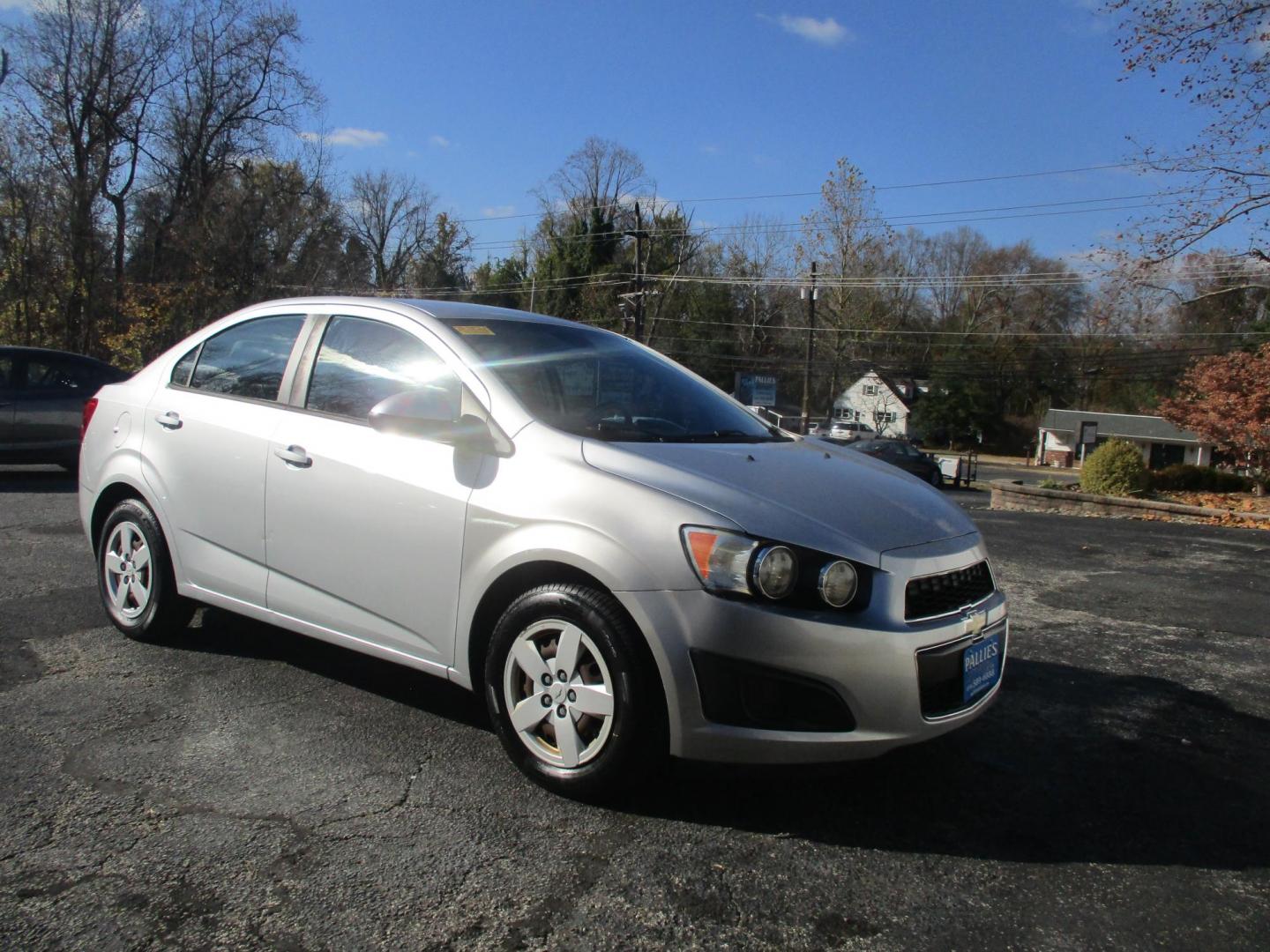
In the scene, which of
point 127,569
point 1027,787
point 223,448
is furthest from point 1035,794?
point 127,569

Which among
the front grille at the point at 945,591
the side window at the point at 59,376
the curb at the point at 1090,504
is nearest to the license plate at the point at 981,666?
the front grille at the point at 945,591

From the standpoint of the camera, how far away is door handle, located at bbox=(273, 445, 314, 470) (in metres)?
3.72

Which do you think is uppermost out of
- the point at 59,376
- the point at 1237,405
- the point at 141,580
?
the point at 1237,405

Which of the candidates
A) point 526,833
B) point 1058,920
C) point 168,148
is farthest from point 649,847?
point 168,148

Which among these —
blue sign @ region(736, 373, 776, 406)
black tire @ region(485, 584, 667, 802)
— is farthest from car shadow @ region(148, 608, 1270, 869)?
blue sign @ region(736, 373, 776, 406)

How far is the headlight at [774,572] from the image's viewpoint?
9.00ft

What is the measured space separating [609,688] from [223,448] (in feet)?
7.22

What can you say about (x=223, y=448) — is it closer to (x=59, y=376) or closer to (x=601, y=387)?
(x=601, y=387)

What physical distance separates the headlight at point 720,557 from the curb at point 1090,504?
40.8ft

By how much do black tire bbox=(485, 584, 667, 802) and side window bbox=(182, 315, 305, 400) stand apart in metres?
1.74

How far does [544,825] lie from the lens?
2.85 m

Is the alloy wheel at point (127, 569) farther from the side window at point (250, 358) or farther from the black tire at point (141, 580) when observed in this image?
the side window at point (250, 358)

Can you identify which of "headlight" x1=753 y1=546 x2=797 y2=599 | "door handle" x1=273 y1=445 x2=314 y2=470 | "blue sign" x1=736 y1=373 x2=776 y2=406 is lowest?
"headlight" x1=753 y1=546 x2=797 y2=599

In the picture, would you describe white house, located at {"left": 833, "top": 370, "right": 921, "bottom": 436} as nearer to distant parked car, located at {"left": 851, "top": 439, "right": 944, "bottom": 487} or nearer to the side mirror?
distant parked car, located at {"left": 851, "top": 439, "right": 944, "bottom": 487}
